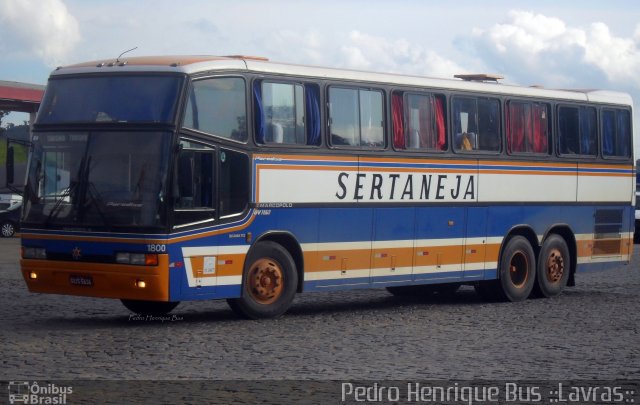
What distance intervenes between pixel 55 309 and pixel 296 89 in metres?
4.58

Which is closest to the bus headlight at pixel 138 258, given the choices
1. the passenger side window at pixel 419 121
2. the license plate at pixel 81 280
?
the license plate at pixel 81 280

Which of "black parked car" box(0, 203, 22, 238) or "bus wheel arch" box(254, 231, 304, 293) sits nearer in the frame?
"bus wheel arch" box(254, 231, 304, 293)

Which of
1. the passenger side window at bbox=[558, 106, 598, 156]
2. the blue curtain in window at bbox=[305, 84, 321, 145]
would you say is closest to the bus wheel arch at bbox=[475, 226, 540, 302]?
the passenger side window at bbox=[558, 106, 598, 156]

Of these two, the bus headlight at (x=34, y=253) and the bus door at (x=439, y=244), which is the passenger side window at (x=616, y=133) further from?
the bus headlight at (x=34, y=253)

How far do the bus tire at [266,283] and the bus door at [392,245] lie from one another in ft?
5.90

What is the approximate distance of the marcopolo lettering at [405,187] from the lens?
1811 cm

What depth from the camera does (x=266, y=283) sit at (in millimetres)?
16844

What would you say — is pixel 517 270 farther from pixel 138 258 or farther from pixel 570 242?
pixel 138 258

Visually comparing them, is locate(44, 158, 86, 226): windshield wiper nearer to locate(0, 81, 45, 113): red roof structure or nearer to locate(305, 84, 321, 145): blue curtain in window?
locate(305, 84, 321, 145): blue curtain in window

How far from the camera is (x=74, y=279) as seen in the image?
15766 mm

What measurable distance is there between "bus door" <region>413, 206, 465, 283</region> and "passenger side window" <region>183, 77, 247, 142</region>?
391cm

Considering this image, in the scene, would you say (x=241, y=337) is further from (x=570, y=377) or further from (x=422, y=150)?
(x=422, y=150)

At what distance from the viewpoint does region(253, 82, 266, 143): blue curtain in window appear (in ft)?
54.8

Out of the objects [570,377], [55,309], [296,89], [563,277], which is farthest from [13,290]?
[570,377]
